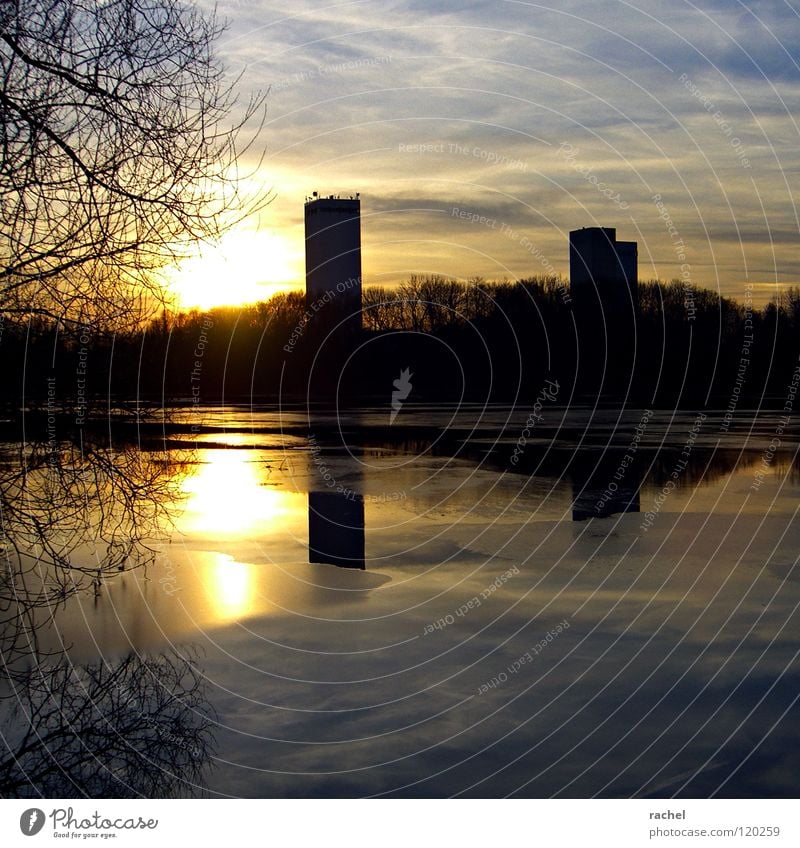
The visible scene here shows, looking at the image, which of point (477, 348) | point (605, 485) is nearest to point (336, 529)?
point (605, 485)

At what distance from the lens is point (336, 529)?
563 inches

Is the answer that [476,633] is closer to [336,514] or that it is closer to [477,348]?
[336,514]

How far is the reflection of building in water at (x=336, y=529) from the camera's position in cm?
1242

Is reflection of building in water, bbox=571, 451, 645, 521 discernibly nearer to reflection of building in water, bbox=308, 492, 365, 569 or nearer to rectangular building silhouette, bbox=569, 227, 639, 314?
reflection of building in water, bbox=308, 492, 365, 569

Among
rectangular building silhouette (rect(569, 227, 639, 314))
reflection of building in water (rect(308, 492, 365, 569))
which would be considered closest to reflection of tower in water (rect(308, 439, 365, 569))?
reflection of building in water (rect(308, 492, 365, 569))

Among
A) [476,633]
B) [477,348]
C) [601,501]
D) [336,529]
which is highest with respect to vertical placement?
[477,348]

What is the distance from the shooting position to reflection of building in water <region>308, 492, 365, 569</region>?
12422 mm

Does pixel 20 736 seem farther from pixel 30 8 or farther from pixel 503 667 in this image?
pixel 30 8

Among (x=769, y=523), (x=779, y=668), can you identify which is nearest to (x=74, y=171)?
(x=779, y=668)

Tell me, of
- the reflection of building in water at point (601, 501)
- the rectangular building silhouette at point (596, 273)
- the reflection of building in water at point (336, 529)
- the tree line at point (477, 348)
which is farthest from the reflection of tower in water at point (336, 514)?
the rectangular building silhouette at point (596, 273)

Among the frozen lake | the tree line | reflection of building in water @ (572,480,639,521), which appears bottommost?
the frozen lake

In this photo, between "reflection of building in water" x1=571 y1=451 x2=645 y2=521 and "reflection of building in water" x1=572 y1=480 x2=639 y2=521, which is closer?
"reflection of building in water" x1=572 y1=480 x2=639 y2=521

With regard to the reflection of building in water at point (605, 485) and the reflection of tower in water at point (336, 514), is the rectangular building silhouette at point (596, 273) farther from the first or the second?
the reflection of tower in water at point (336, 514)

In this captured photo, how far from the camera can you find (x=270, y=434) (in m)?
32.4
